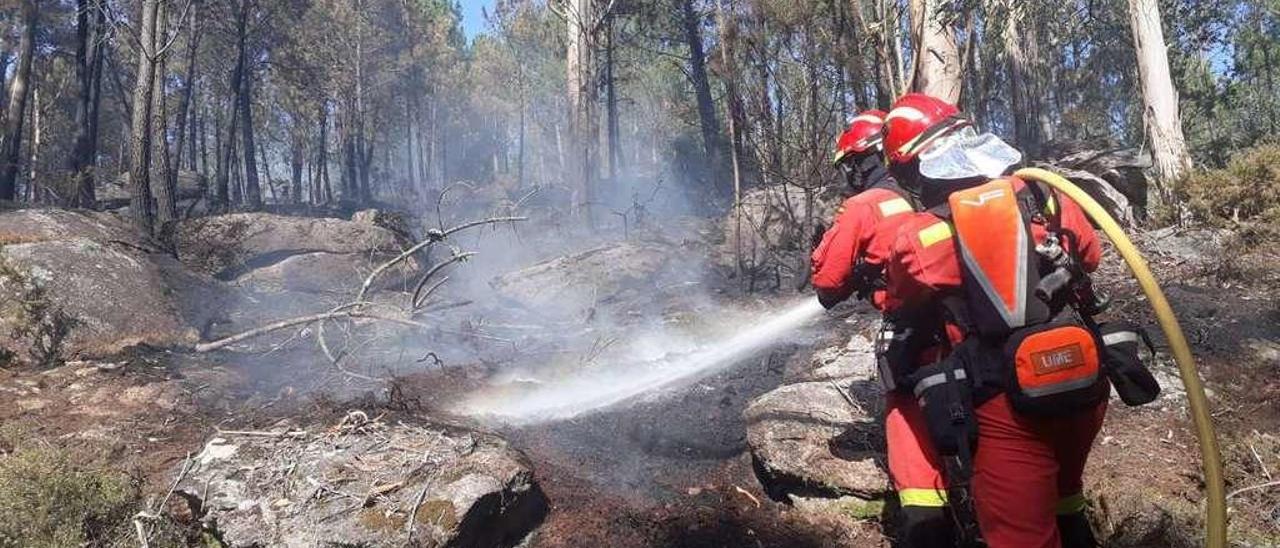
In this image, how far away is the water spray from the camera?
5.63m

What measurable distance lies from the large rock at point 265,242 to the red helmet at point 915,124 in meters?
9.38

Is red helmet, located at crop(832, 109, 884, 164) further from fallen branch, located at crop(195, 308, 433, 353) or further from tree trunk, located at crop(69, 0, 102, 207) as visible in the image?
tree trunk, located at crop(69, 0, 102, 207)

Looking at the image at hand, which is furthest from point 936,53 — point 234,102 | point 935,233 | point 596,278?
point 234,102

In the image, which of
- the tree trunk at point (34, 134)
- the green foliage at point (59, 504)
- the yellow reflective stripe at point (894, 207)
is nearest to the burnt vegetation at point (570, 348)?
→ the green foliage at point (59, 504)

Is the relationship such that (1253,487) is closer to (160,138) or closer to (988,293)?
(988,293)

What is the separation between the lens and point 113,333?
6.90 meters

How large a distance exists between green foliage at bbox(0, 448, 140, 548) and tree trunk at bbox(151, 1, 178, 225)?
848 cm

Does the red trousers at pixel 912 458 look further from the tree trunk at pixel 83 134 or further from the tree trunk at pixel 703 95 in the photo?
the tree trunk at pixel 703 95

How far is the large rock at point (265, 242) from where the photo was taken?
11.3 meters

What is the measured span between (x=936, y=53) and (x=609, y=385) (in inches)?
167

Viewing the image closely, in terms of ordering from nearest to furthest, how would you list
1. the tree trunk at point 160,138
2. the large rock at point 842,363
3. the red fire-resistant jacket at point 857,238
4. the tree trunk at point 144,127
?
1. the red fire-resistant jacket at point 857,238
2. the large rock at point 842,363
3. the tree trunk at point 144,127
4. the tree trunk at point 160,138

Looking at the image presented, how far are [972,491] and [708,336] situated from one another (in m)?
5.55

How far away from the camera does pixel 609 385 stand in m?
6.36

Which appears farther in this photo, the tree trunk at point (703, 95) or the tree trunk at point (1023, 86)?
the tree trunk at point (703, 95)
